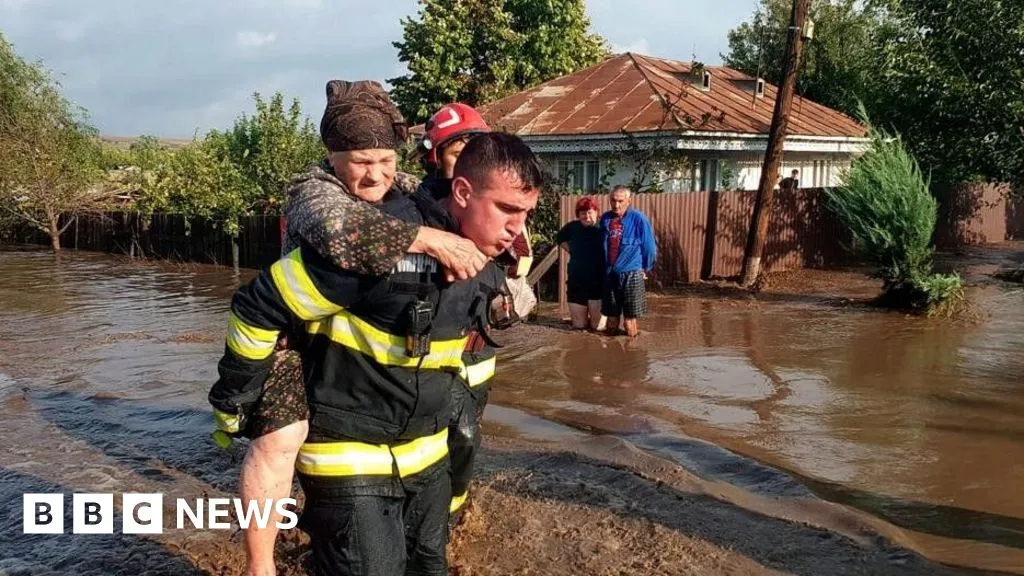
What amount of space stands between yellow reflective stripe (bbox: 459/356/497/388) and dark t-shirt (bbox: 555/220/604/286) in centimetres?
646

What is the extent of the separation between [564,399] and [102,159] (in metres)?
27.9

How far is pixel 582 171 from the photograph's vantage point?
20.6 metres

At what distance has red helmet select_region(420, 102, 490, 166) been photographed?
3.98 m

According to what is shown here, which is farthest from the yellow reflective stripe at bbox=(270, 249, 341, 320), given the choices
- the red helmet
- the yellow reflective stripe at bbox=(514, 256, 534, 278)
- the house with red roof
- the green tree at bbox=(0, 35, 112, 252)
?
the green tree at bbox=(0, 35, 112, 252)

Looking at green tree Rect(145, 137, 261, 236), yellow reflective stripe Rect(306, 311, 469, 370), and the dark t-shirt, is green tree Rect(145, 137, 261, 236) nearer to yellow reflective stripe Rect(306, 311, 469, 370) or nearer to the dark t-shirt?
the dark t-shirt

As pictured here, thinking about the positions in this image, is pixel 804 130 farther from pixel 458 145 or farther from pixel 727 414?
pixel 458 145

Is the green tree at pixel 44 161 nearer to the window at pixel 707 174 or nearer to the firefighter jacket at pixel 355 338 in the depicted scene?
the window at pixel 707 174

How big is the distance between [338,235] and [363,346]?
1.05 ft

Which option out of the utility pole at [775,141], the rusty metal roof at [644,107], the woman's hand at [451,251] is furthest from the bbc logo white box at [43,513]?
the rusty metal roof at [644,107]

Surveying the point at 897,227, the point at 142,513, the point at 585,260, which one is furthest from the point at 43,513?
the point at 897,227

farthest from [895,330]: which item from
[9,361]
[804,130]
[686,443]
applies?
[804,130]

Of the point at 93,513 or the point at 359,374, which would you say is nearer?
the point at 359,374

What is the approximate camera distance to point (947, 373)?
29.2ft

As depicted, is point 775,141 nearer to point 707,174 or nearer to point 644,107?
point 707,174
